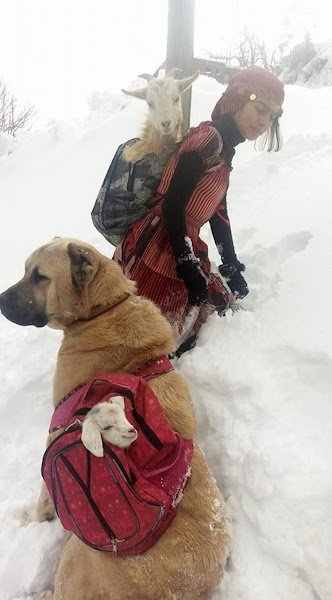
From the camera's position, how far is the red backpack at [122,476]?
158cm

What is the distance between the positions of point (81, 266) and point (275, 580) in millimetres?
1653

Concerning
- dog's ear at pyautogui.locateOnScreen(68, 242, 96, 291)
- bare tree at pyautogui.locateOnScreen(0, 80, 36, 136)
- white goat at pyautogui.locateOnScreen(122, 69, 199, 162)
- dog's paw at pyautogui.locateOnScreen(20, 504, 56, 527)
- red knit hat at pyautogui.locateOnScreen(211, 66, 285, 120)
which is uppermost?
red knit hat at pyautogui.locateOnScreen(211, 66, 285, 120)

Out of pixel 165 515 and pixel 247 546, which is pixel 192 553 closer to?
pixel 165 515

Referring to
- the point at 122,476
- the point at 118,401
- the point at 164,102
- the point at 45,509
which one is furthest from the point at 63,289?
the point at 164,102

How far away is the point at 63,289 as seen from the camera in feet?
7.23

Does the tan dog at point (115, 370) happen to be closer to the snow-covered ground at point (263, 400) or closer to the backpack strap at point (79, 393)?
the backpack strap at point (79, 393)

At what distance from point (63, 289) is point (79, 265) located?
15 cm

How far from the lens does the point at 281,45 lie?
15.3m

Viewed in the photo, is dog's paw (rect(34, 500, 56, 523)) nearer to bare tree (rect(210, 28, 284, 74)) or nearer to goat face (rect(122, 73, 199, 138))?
goat face (rect(122, 73, 199, 138))

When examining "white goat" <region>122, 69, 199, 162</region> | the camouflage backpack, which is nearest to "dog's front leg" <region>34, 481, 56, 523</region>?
the camouflage backpack

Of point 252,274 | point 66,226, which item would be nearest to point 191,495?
point 252,274

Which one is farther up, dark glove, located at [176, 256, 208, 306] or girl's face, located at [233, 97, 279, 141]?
girl's face, located at [233, 97, 279, 141]

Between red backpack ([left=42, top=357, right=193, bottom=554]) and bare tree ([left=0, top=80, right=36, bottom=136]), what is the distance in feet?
60.0

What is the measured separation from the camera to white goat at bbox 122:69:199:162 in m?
2.97
